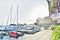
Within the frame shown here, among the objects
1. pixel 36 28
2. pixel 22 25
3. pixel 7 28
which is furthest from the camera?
pixel 36 28

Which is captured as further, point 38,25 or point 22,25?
point 38,25

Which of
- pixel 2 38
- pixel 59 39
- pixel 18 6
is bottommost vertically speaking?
pixel 2 38

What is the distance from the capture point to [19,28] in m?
5.55

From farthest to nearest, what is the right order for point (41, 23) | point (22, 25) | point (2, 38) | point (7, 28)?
point (41, 23), point (22, 25), point (7, 28), point (2, 38)

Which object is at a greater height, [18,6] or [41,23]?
[18,6]

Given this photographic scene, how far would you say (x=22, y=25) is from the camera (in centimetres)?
545

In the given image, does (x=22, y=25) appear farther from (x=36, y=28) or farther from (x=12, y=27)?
(x=36, y=28)

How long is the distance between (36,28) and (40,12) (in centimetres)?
72

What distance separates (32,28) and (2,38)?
201cm

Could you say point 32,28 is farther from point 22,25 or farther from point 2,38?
point 2,38

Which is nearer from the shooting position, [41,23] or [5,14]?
[5,14]

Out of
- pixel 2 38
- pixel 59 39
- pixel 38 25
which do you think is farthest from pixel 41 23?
pixel 59 39

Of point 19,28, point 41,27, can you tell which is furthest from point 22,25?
point 41,27

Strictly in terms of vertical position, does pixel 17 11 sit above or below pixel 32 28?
above
